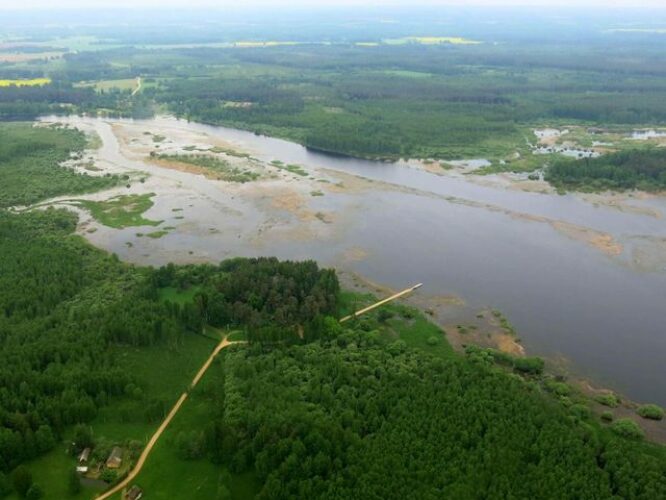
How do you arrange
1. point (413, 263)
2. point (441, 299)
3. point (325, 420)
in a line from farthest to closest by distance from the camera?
point (413, 263)
point (441, 299)
point (325, 420)

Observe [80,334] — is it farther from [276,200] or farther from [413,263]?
[276,200]

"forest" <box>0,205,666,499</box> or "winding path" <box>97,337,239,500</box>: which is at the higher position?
"forest" <box>0,205,666,499</box>

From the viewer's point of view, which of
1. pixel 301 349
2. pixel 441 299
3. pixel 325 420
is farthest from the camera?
pixel 441 299

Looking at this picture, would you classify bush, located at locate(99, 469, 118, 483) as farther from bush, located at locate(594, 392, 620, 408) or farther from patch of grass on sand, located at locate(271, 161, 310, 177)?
patch of grass on sand, located at locate(271, 161, 310, 177)

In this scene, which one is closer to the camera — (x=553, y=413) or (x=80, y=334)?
(x=553, y=413)

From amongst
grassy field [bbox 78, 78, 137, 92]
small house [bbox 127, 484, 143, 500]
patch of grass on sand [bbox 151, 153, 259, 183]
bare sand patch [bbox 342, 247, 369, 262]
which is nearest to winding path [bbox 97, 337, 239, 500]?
small house [bbox 127, 484, 143, 500]

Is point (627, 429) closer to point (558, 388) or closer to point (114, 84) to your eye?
point (558, 388)

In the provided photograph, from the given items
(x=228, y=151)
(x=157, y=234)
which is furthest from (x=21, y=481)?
(x=228, y=151)

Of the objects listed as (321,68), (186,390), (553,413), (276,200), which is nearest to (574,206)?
(276,200)
